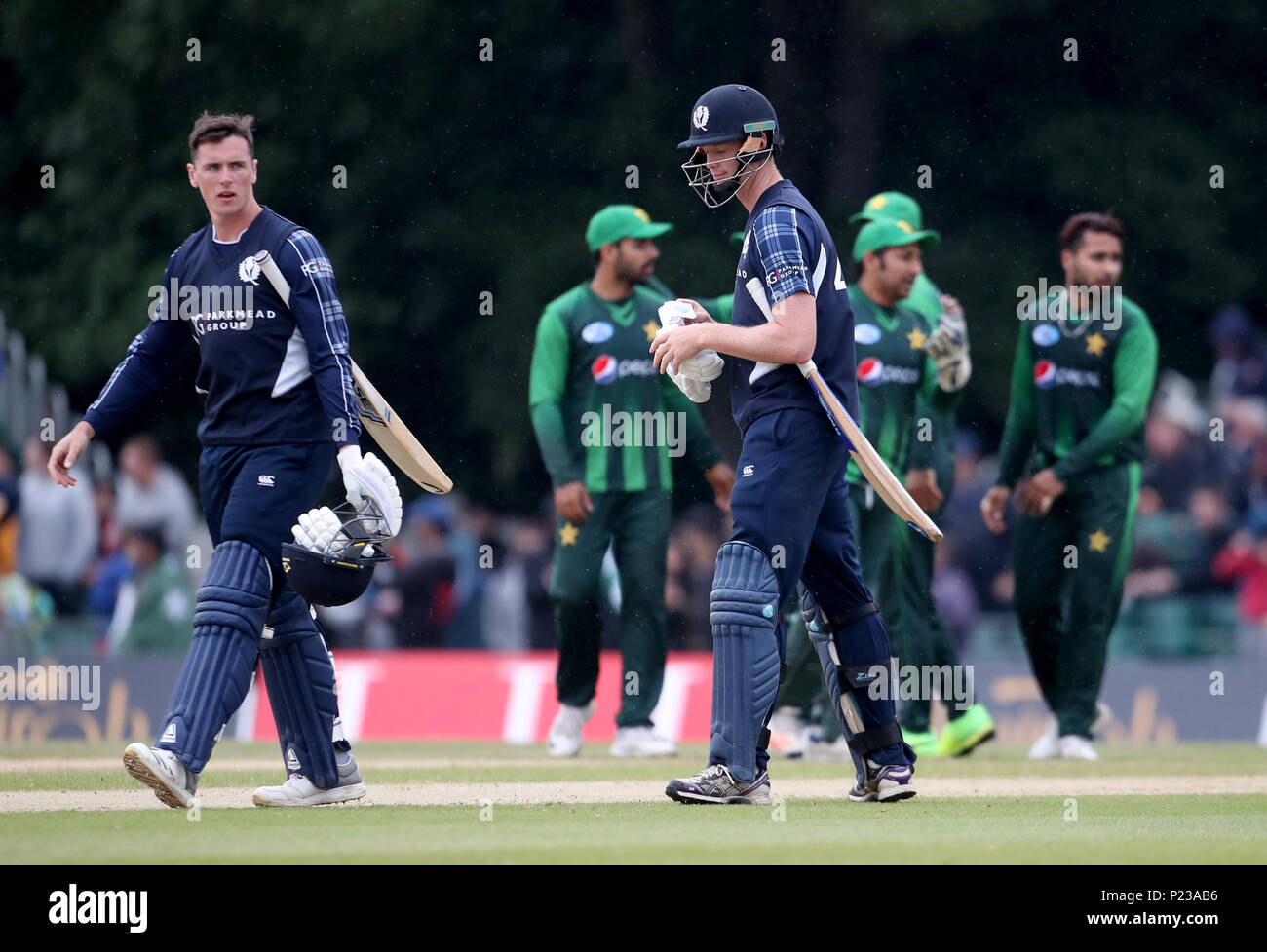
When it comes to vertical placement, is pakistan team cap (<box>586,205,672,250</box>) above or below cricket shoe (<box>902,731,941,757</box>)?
above

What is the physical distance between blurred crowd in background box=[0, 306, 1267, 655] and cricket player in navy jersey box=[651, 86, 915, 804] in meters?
7.80

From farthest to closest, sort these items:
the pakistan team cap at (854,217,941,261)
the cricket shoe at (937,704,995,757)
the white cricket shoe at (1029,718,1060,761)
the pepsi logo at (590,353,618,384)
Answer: the pepsi logo at (590,353,618,384), the white cricket shoe at (1029,718,1060,761), the cricket shoe at (937,704,995,757), the pakistan team cap at (854,217,941,261)

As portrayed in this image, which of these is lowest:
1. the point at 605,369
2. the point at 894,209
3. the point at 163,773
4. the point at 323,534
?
the point at 163,773

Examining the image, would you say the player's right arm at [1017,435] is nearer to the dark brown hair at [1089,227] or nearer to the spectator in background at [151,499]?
the dark brown hair at [1089,227]

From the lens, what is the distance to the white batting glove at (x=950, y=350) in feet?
36.7

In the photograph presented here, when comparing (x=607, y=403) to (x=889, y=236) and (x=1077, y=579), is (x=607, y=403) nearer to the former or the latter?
(x=889, y=236)

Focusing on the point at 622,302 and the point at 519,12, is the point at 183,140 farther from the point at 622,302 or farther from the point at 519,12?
the point at 622,302

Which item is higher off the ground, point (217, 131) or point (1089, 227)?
point (1089, 227)

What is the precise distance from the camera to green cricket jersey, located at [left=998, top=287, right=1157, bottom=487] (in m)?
11.4

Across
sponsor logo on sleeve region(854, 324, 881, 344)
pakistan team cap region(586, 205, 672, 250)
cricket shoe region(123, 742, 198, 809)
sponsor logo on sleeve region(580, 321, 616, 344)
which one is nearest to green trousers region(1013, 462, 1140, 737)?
sponsor logo on sleeve region(854, 324, 881, 344)

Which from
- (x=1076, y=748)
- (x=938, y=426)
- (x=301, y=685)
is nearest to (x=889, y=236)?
(x=938, y=426)

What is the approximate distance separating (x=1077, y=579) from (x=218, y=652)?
577 cm

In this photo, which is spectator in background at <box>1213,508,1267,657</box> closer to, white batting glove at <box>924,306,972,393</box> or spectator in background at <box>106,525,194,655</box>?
white batting glove at <box>924,306,972,393</box>

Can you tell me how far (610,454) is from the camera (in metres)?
11.6
